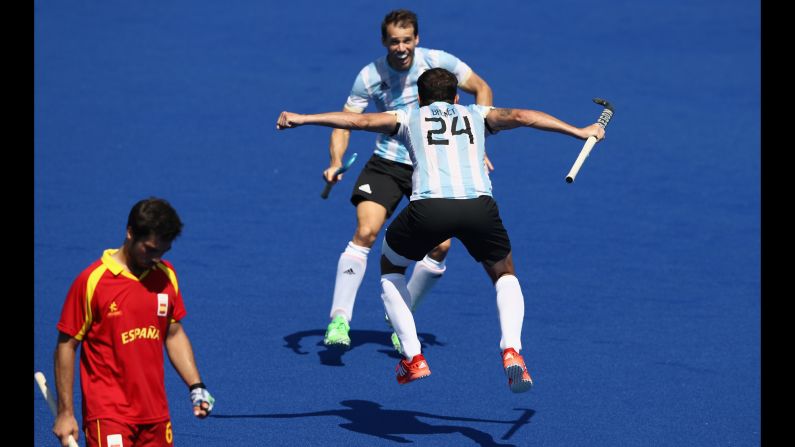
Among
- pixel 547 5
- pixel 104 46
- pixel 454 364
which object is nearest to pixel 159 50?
pixel 104 46

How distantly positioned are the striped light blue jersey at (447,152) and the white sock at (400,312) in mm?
649

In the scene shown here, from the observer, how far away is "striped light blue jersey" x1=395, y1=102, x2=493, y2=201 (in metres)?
6.98

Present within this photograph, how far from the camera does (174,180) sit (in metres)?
13.1

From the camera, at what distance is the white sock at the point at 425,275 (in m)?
8.88

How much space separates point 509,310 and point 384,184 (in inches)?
78.3

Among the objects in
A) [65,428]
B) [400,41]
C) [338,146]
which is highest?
[400,41]

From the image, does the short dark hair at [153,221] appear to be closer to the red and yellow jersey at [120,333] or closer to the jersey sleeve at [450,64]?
the red and yellow jersey at [120,333]

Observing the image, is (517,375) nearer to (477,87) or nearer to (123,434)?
(123,434)

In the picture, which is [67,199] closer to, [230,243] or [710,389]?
[230,243]

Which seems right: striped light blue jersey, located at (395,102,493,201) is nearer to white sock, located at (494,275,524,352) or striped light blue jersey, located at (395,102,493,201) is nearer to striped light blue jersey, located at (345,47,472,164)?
white sock, located at (494,275,524,352)

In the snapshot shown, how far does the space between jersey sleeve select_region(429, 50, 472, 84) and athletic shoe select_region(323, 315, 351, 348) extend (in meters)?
1.92

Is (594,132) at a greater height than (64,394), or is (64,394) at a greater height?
(594,132)

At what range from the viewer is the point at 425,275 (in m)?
8.91

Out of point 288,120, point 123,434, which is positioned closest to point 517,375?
point 288,120
